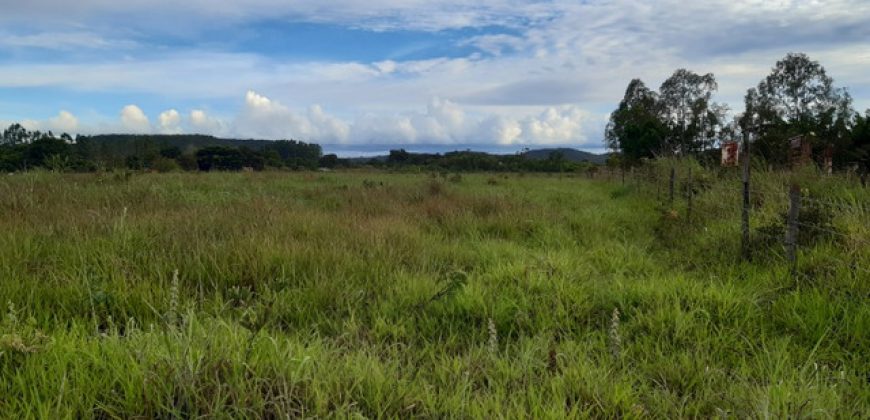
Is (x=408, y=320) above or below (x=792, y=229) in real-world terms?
below

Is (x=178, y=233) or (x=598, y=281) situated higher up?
(x=178, y=233)

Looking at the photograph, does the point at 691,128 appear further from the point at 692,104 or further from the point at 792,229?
the point at 792,229

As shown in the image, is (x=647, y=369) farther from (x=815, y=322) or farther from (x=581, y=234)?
(x=581, y=234)

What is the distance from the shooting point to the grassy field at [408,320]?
2.43 metres

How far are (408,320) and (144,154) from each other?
114 feet

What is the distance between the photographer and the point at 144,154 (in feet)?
108

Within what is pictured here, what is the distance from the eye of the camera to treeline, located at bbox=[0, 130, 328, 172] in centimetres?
1548

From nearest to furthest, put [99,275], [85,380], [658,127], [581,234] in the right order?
[85,380] → [99,275] → [581,234] → [658,127]

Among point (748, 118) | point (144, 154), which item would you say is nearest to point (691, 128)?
point (748, 118)

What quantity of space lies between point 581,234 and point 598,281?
113 inches

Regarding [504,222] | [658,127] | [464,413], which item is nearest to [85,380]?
[464,413]

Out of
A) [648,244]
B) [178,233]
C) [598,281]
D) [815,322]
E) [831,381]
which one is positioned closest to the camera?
[831,381]

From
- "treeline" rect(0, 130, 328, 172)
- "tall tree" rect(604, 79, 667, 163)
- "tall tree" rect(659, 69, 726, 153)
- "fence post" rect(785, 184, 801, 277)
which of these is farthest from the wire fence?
"tall tree" rect(659, 69, 726, 153)

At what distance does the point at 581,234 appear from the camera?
775cm
